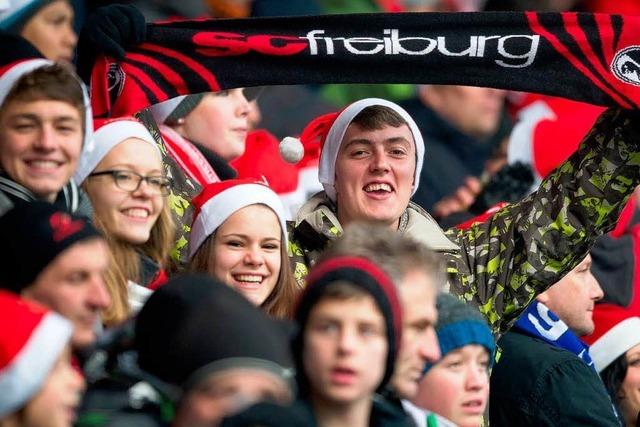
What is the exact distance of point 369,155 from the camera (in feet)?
22.9

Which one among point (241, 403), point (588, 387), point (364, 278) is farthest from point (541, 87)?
point (241, 403)

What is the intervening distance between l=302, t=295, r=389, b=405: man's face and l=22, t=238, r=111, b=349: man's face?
1.99 ft

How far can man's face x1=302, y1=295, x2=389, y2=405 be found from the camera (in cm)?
475

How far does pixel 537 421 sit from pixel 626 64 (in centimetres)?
144

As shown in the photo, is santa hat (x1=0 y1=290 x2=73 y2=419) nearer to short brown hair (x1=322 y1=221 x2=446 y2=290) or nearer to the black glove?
short brown hair (x1=322 y1=221 x2=446 y2=290)

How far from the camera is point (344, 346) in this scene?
4746mm

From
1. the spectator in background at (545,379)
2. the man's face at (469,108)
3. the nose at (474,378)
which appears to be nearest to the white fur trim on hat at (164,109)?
the spectator in background at (545,379)

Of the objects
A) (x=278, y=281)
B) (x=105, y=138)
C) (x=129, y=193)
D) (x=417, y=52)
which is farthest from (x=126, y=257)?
(x=417, y=52)

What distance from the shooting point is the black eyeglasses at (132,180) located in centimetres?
626

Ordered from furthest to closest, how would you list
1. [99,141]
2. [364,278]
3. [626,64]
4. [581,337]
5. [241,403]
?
[581,337]
[626,64]
[99,141]
[364,278]
[241,403]

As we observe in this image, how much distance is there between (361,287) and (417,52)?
2232 mm

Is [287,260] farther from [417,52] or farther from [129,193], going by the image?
[417,52]

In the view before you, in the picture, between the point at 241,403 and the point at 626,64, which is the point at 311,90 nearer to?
the point at 626,64

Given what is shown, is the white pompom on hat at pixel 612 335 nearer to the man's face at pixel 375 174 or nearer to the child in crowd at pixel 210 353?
the man's face at pixel 375 174
